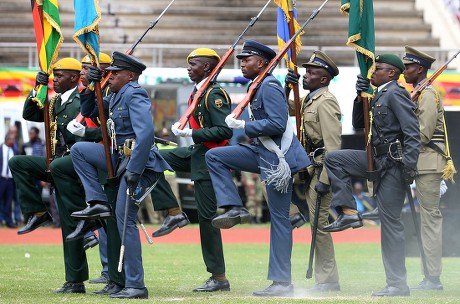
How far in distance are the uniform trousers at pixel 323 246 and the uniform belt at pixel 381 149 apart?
3.01 feet

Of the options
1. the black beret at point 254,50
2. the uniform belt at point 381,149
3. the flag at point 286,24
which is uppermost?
the flag at point 286,24

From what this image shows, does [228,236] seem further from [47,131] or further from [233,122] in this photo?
[233,122]

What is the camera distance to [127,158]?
1109 cm

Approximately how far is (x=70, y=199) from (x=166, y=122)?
496 inches

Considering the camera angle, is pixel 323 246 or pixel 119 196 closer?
pixel 119 196

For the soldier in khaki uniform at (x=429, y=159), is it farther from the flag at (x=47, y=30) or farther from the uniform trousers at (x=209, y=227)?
the flag at (x=47, y=30)

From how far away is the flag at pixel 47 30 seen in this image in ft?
39.8

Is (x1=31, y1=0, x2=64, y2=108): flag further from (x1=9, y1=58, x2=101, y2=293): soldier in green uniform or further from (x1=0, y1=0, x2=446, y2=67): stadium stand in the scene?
(x1=0, y1=0, x2=446, y2=67): stadium stand

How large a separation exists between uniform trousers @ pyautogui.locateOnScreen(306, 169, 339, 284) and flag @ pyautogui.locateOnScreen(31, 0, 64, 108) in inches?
112

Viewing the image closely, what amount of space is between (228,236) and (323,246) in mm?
10119

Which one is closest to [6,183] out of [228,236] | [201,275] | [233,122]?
[228,236]

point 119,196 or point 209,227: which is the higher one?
point 119,196

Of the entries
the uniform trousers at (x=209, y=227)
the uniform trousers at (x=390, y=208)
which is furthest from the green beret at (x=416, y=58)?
the uniform trousers at (x=209, y=227)

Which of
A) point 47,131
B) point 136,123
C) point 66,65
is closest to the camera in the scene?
point 136,123
